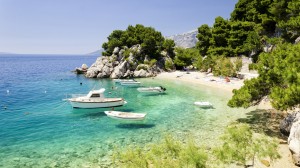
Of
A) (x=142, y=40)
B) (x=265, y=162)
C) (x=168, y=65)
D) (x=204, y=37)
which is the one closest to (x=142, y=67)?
(x=168, y=65)

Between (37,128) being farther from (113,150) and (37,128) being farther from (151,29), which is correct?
(151,29)

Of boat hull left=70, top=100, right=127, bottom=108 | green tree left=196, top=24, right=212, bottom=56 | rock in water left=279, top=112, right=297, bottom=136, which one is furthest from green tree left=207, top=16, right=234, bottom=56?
rock in water left=279, top=112, right=297, bottom=136

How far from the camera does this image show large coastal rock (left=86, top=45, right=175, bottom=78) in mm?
77438

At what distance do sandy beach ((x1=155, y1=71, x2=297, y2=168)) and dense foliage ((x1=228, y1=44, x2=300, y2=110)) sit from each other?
4.19 m

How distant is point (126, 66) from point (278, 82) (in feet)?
196

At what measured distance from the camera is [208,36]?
86.0m

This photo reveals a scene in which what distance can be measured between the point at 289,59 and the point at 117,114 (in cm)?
2141

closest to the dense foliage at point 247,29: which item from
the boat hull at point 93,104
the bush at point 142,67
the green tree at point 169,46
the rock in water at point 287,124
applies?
the green tree at point 169,46

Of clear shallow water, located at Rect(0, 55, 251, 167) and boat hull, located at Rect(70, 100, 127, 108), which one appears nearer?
clear shallow water, located at Rect(0, 55, 251, 167)

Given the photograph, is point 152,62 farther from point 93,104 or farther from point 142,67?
point 93,104

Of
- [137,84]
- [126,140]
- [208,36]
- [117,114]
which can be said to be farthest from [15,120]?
[208,36]

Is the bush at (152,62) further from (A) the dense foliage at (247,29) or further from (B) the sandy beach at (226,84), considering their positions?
(A) the dense foliage at (247,29)

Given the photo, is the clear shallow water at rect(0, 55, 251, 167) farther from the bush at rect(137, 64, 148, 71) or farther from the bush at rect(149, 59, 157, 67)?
the bush at rect(149, 59, 157, 67)

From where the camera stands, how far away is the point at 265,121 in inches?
1151
